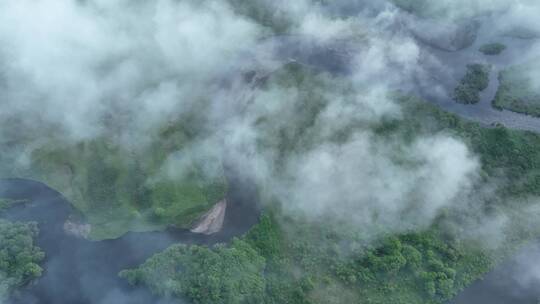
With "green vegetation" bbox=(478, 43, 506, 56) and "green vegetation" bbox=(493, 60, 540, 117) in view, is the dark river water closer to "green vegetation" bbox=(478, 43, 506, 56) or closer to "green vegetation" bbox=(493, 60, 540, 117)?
"green vegetation" bbox=(493, 60, 540, 117)

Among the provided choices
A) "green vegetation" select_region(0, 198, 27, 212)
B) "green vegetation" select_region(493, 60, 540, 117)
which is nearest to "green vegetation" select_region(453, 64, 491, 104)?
"green vegetation" select_region(493, 60, 540, 117)

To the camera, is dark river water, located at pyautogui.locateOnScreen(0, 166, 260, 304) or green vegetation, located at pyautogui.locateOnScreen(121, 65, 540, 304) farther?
dark river water, located at pyautogui.locateOnScreen(0, 166, 260, 304)

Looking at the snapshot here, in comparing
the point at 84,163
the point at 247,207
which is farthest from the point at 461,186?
the point at 84,163

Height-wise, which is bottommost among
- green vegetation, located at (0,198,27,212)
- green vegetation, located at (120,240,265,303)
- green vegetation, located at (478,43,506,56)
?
green vegetation, located at (0,198,27,212)

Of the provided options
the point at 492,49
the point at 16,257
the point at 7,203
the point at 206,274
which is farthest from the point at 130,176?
the point at 492,49

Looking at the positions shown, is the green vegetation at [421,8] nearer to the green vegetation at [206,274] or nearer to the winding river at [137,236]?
the winding river at [137,236]

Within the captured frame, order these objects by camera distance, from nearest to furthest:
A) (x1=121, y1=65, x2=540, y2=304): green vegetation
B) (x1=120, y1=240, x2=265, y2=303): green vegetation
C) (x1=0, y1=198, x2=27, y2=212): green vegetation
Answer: (x1=120, y1=240, x2=265, y2=303): green vegetation
(x1=121, y1=65, x2=540, y2=304): green vegetation
(x1=0, y1=198, x2=27, y2=212): green vegetation
